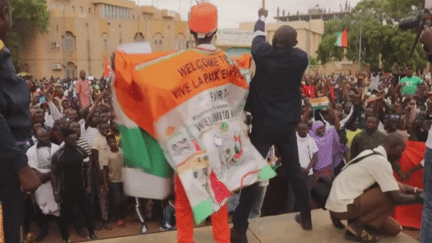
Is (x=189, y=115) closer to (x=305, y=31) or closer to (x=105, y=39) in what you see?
(x=105, y=39)

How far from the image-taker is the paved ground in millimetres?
3273

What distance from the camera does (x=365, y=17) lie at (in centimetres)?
4206

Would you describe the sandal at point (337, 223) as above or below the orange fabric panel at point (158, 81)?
below

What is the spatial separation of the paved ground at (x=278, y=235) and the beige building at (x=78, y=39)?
36.8 metres

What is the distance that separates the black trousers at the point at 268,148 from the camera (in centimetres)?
307

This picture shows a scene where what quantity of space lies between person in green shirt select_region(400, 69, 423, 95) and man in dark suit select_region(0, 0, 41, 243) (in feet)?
31.3

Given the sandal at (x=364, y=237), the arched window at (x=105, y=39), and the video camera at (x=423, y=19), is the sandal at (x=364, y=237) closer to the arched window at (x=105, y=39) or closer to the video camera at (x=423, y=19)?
the video camera at (x=423, y=19)

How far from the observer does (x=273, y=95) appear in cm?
304

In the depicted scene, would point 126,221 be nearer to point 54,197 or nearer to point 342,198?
point 54,197

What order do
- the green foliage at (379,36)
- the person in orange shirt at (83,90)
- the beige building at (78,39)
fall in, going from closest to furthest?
1. the person in orange shirt at (83,90)
2. the green foliage at (379,36)
3. the beige building at (78,39)

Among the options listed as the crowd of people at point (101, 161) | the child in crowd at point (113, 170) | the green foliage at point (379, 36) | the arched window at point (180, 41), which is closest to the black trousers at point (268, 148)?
the crowd of people at point (101, 161)

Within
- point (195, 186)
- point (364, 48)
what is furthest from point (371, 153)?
point (364, 48)

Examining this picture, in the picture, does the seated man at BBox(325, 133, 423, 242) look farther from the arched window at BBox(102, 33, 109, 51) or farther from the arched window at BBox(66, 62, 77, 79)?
the arched window at BBox(102, 33, 109, 51)

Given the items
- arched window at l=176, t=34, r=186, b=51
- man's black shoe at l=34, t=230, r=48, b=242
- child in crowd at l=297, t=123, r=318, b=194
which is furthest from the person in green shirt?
arched window at l=176, t=34, r=186, b=51
